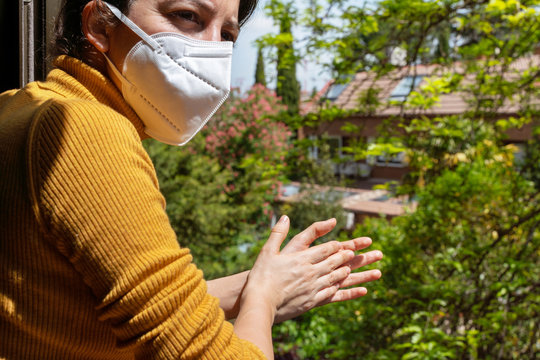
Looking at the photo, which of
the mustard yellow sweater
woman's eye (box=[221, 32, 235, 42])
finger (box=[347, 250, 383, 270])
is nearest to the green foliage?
finger (box=[347, 250, 383, 270])

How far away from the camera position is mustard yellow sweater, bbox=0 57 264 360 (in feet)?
2.48

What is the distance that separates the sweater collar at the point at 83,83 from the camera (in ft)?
3.16

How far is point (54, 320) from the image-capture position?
2.76 feet

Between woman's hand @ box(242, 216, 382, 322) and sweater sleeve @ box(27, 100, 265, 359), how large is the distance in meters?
0.29

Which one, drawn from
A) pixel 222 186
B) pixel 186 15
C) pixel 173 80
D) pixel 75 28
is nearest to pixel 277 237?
pixel 173 80

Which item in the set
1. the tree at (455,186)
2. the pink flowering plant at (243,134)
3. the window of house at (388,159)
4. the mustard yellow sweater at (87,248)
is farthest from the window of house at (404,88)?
the pink flowering plant at (243,134)

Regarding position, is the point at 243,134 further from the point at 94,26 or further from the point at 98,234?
the point at 98,234

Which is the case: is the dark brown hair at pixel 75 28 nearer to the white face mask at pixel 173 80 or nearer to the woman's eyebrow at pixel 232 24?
the white face mask at pixel 173 80

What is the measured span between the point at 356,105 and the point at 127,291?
125 inches

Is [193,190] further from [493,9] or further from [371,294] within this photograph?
[493,9]

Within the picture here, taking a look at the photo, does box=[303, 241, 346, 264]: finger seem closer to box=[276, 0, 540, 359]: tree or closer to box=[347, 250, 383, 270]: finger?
box=[347, 250, 383, 270]: finger

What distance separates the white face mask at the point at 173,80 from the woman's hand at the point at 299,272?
1.28 ft

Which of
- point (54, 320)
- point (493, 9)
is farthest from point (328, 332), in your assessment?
point (54, 320)

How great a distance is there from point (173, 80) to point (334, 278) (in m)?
0.67
